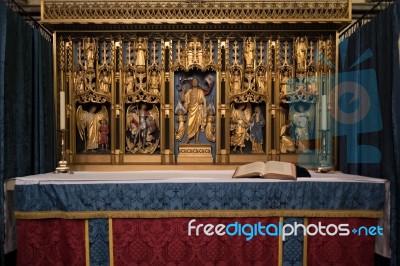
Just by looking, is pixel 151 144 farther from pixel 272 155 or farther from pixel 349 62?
pixel 349 62

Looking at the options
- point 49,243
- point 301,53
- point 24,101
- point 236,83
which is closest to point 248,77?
point 236,83

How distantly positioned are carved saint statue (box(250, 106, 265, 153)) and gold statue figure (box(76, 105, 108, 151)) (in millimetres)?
2100

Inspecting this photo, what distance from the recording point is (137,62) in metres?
4.80

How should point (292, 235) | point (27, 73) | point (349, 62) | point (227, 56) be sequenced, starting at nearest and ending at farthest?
point (292, 235) < point (27, 73) < point (349, 62) < point (227, 56)

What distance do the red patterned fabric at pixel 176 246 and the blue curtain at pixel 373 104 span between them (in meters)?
1.35

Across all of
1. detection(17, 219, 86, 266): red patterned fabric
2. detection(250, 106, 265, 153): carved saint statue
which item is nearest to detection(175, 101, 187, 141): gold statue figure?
detection(250, 106, 265, 153): carved saint statue

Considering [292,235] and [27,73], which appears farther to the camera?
[27,73]

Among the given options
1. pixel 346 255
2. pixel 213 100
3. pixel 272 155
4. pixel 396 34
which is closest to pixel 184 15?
pixel 213 100

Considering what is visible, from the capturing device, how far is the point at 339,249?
3432 mm

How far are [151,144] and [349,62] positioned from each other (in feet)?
9.46

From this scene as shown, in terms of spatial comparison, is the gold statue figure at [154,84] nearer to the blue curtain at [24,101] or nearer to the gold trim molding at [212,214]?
the blue curtain at [24,101]

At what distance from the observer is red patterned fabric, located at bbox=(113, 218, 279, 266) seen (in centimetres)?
343

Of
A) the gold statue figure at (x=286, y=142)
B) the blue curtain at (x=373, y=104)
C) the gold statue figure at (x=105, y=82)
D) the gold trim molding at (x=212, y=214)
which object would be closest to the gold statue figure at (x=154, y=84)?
the gold statue figure at (x=105, y=82)

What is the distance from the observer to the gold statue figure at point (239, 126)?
4.90 meters
